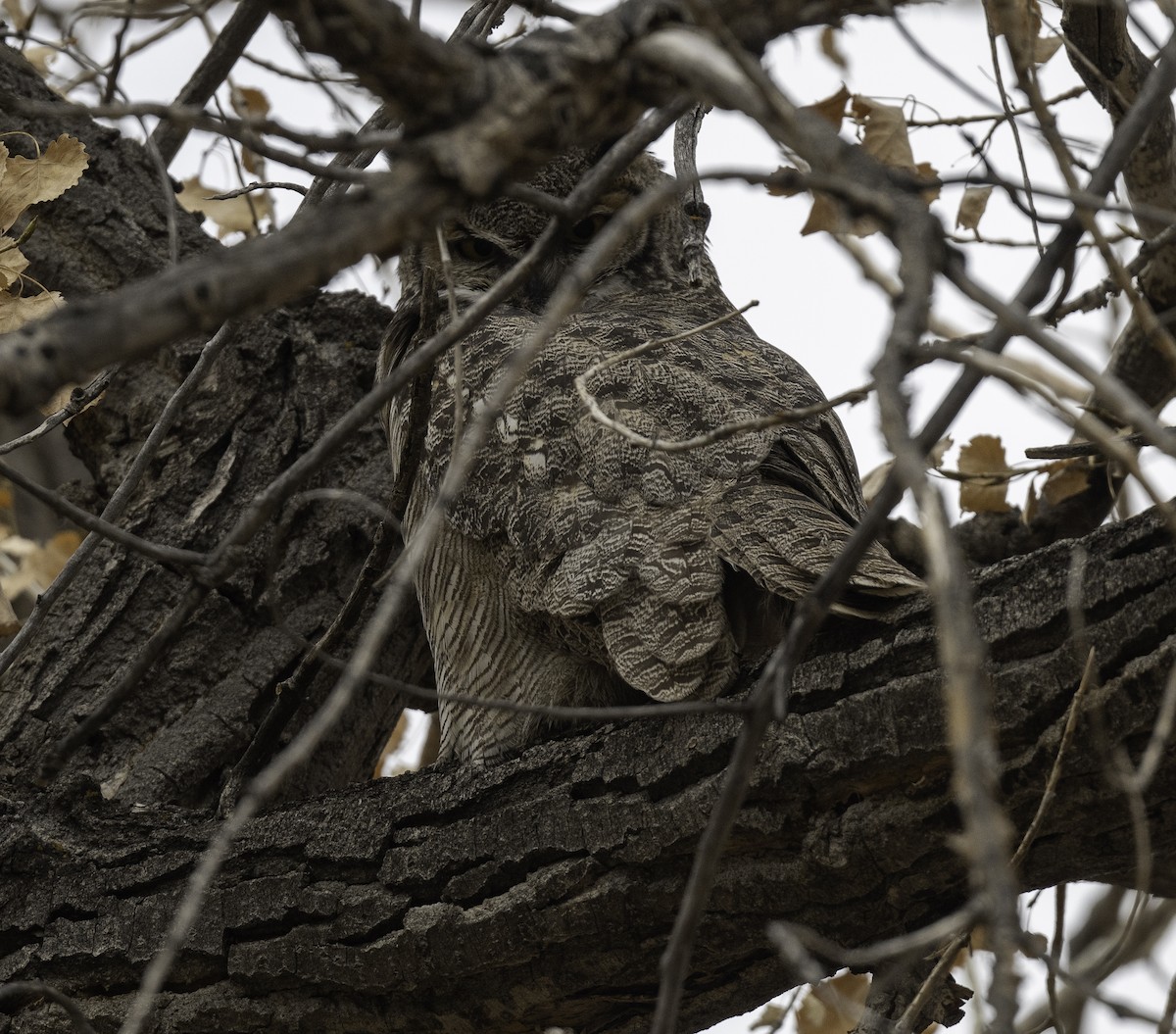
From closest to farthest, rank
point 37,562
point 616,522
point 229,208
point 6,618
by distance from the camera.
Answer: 1. point 616,522
2. point 6,618
3. point 37,562
4. point 229,208

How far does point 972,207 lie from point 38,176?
2.12 meters

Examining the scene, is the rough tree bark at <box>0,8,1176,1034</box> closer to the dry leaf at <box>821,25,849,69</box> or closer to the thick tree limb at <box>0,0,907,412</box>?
the thick tree limb at <box>0,0,907,412</box>

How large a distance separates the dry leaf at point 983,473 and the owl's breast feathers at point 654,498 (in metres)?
0.40

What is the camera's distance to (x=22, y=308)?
2.72 metres

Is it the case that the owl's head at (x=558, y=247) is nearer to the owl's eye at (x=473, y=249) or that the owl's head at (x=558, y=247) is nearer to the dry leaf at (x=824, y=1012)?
the owl's eye at (x=473, y=249)

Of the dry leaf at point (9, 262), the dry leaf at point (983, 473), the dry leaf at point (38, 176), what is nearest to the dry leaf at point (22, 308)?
the dry leaf at point (9, 262)

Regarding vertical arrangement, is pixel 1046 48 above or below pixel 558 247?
below

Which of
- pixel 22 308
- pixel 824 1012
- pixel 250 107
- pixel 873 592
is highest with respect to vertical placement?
pixel 250 107

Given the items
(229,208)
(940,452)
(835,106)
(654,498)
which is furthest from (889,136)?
(229,208)

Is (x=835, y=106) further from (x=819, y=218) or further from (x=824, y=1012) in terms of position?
(x=824, y=1012)

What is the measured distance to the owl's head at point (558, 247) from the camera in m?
3.79

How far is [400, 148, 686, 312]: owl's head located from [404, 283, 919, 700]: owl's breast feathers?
455 mm

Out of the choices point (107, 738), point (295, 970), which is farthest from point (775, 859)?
point (107, 738)

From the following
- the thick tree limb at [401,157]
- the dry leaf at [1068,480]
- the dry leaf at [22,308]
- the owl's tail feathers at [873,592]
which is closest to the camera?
the thick tree limb at [401,157]
